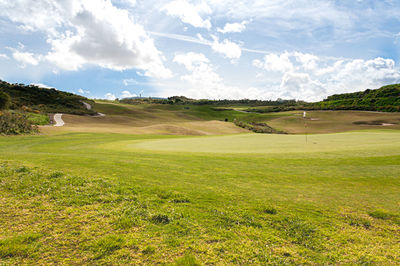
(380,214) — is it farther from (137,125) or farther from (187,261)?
(137,125)

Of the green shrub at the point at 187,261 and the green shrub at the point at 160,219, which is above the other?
the green shrub at the point at 160,219

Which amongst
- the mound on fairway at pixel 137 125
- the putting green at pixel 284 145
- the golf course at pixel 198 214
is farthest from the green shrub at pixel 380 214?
the mound on fairway at pixel 137 125

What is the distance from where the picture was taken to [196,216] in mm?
6582

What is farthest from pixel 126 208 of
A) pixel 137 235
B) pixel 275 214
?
pixel 275 214

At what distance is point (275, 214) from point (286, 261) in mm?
2179

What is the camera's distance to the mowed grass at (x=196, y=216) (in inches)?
194

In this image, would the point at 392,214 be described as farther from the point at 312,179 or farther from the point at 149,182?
the point at 149,182

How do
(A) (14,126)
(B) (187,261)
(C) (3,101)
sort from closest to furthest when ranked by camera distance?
(B) (187,261) → (A) (14,126) → (C) (3,101)

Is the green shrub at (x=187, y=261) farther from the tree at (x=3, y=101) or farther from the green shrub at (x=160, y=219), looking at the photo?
the tree at (x=3, y=101)

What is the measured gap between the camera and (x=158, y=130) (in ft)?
188

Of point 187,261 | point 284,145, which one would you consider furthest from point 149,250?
point 284,145

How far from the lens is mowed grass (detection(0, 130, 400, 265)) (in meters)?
4.94

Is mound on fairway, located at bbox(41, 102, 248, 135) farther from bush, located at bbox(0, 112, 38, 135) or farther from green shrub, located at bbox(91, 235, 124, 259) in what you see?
green shrub, located at bbox(91, 235, 124, 259)

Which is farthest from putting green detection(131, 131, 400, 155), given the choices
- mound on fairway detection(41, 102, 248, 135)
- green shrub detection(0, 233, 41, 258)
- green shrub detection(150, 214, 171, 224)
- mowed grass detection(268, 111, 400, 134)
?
mowed grass detection(268, 111, 400, 134)
